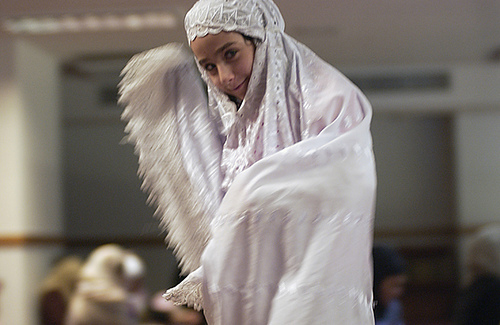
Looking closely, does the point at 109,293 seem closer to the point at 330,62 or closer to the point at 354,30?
the point at 354,30

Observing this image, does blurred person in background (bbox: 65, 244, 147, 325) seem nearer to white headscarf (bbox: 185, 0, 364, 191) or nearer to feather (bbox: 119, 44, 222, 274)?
feather (bbox: 119, 44, 222, 274)

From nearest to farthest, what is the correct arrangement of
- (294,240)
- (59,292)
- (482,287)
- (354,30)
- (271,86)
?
1. (294,240)
2. (271,86)
3. (482,287)
4. (59,292)
5. (354,30)

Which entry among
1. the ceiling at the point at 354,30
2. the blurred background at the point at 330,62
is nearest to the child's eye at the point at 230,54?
the blurred background at the point at 330,62

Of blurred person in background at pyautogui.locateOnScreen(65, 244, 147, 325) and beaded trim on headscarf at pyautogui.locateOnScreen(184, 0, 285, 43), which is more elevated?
beaded trim on headscarf at pyautogui.locateOnScreen(184, 0, 285, 43)

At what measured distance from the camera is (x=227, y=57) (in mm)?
1099

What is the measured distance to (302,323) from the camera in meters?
0.93

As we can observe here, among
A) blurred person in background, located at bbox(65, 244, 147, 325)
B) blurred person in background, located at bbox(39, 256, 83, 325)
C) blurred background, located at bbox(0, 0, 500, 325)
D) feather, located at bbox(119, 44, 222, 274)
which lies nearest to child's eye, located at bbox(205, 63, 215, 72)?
feather, located at bbox(119, 44, 222, 274)

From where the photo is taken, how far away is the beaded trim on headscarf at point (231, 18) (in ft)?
3.57

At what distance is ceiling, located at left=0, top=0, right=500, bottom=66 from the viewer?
400 cm

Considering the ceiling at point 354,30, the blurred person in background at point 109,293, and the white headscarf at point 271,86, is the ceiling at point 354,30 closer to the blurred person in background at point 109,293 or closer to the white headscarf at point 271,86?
the blurred person in background at point 109,293

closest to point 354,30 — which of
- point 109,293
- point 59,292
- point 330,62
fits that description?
point 330,62

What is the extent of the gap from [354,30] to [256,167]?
12.6 feet

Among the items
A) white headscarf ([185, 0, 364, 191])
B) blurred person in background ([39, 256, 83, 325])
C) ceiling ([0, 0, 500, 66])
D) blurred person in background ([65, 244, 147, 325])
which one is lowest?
blurred person in background ([39, 256, 83, 325])

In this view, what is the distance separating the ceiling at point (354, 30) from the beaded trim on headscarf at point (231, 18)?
81.8 inches
